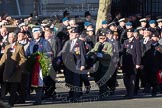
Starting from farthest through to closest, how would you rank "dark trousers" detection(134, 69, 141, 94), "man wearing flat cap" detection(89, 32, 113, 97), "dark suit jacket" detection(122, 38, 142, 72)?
"dark trousers" detection(134, 69, 141, 94) → "dark suit jacket" detection(122, 38, 142, 72) → "man wearing flat cap" detection(89, 32, 113, 97)

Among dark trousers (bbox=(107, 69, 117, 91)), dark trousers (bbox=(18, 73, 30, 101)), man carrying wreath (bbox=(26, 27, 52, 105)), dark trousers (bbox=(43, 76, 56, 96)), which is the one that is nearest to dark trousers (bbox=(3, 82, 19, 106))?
dark trousers (bbox=(18, 73, 30, 101))

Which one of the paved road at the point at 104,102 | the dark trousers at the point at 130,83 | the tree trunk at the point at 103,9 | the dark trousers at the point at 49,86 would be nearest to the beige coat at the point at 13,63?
the paved road at the point at 104,102

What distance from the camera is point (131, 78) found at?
44.9 ft

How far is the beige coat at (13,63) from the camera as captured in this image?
38.7 ft

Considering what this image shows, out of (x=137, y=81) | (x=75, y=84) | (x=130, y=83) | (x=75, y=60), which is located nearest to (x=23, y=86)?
(x=75, y=84)

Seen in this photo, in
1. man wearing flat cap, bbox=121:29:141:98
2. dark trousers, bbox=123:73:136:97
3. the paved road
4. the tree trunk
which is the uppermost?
the tree trunk

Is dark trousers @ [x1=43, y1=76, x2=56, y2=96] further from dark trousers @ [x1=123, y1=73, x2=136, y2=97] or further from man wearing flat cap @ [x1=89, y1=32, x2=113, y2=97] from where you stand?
dark trousers @ [x1=123, y1=73, x2=136, y2=97]

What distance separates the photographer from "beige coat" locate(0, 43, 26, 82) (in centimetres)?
1180

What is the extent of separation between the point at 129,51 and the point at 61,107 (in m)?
2.74

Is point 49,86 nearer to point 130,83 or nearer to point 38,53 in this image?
point 38,53

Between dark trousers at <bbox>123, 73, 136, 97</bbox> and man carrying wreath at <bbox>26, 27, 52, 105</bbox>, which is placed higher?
man carrying wreath at <bbox>26, 27, 52, 105</bbox>

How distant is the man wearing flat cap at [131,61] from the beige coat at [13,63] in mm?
2936

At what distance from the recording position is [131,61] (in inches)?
535

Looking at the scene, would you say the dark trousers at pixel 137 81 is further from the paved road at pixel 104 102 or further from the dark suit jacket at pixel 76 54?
the dark suit jacket at pixel 76 54
